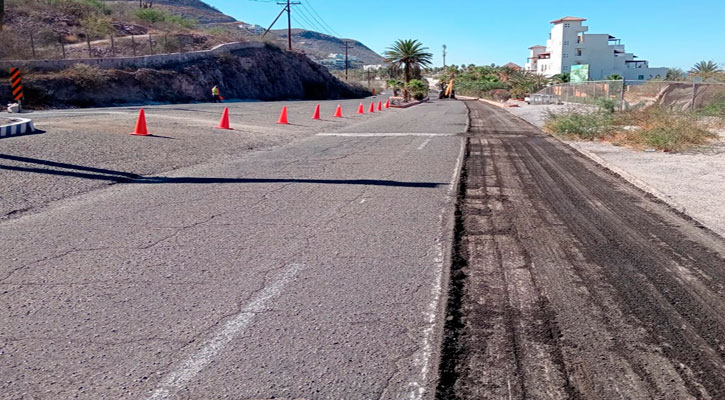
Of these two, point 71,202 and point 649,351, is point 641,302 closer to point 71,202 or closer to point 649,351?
point 649,351

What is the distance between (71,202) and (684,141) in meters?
14.2

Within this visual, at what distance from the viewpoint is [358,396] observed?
10.4ft

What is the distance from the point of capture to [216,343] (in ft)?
12.4

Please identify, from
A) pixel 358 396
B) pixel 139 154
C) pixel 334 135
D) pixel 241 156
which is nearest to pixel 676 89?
pixel 334 135

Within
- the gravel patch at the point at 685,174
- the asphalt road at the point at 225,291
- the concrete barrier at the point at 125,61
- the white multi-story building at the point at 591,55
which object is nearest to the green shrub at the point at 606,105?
the gravel patch at the point at 685,174

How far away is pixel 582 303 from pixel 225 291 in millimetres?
2815

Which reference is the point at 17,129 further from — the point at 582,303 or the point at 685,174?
the point at 685,174

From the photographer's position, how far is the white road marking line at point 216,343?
3.26 meters

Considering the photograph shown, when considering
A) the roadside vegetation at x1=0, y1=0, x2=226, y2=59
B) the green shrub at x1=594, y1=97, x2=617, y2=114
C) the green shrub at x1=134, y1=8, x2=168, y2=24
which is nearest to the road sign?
the roadside vegetation at x1=0, y1=0, x2=226, y2=59

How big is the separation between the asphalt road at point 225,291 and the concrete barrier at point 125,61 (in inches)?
1254

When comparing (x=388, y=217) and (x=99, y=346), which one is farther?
(x=388, y=217)

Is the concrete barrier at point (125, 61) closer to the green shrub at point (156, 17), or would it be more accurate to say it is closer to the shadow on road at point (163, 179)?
the green shrub at point (156, 17)

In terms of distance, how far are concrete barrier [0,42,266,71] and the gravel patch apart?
33.8 metres

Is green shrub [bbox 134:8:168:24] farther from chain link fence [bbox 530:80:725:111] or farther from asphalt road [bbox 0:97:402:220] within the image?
asphalt road [bbox 0:97:402:220]
